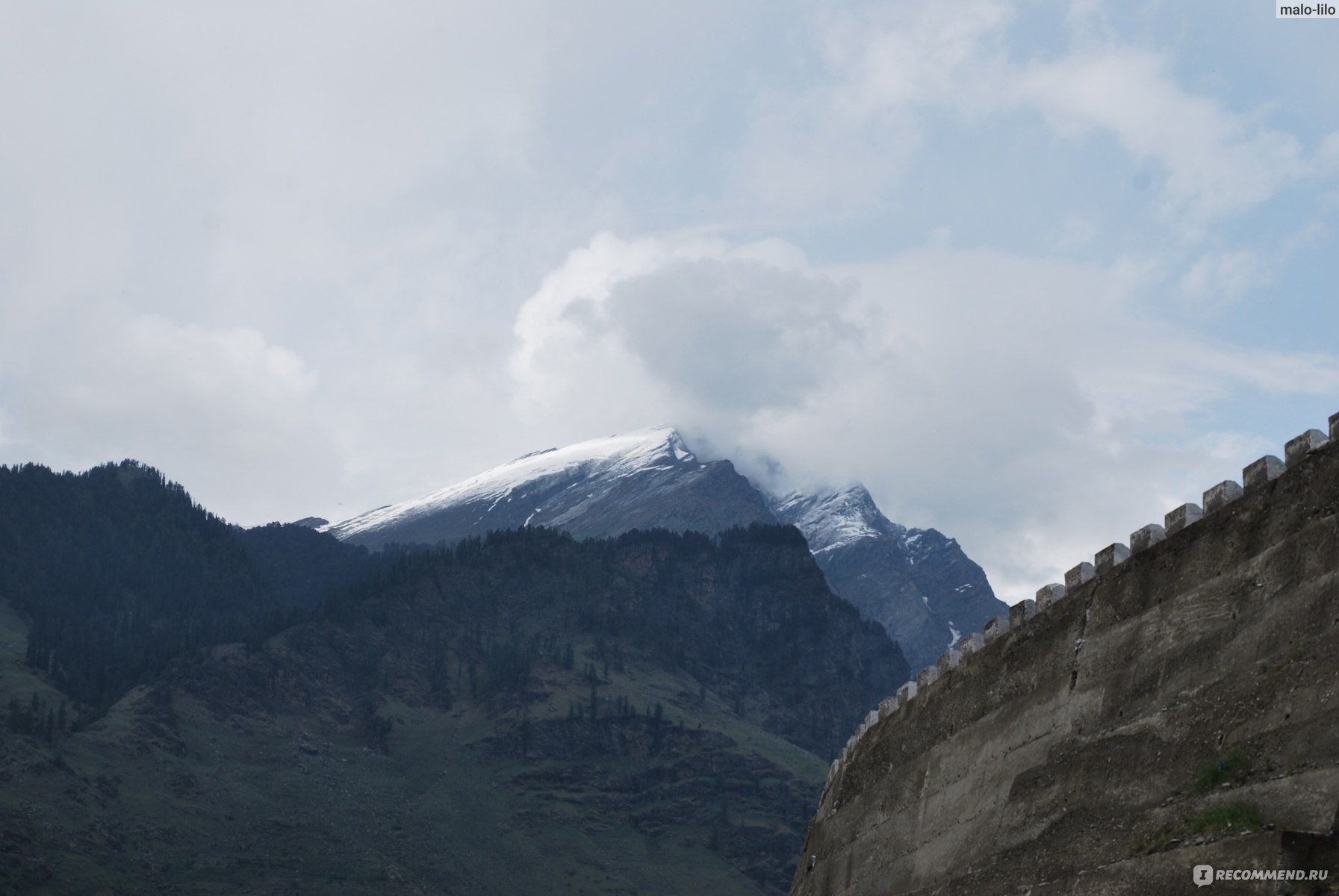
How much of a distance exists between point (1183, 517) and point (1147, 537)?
135 centimetres

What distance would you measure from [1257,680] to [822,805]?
89.3 ft

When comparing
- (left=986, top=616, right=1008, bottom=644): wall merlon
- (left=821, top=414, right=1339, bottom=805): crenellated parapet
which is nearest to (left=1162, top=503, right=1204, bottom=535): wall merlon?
(left=821, top=414, right=1339, bottom=805): crenellated parapet

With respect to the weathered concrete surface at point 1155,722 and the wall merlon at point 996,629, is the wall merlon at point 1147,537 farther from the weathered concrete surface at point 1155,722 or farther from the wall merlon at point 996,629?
the wall merlon at point 996,629

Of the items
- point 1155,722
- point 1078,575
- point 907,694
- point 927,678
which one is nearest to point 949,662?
point 927,678

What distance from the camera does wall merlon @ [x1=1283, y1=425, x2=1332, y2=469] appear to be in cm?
2967

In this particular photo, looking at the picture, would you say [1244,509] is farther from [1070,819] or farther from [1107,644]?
[1070,819]

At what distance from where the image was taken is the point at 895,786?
148ft

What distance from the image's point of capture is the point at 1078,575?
37406 mm

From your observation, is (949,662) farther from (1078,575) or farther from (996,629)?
(1078,575)

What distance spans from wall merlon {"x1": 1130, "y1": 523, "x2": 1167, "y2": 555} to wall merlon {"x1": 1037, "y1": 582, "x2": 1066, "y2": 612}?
151 inches

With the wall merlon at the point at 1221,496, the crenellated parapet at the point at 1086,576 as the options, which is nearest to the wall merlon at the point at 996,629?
the crenellated parapet at the point at 1086,576

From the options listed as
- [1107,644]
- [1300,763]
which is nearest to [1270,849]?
[1300,763]

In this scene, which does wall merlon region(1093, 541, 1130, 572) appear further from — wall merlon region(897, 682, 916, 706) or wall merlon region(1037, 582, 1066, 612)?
wall merlon region(897, 682, 916, 706)

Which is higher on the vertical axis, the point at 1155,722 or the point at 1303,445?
the point at 1303,445
